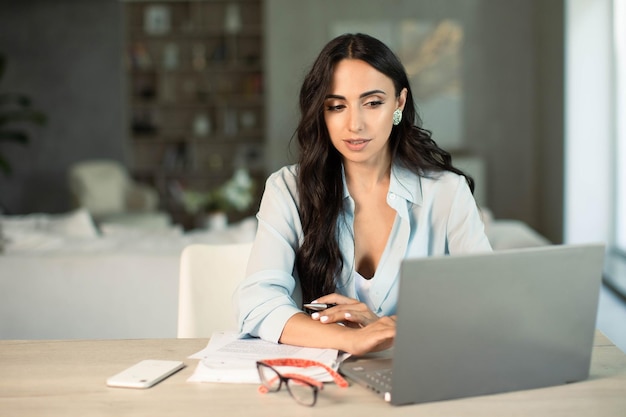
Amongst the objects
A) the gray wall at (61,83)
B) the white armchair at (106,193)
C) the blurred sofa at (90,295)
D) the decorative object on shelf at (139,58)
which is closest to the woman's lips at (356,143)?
the blurred sofa at (90,295)

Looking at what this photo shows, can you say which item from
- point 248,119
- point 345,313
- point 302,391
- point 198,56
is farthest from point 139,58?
point 302,391

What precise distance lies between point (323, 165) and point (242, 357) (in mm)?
586

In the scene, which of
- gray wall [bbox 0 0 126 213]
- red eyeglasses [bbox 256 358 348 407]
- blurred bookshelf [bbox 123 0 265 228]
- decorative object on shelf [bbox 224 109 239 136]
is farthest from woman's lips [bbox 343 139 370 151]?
gray wall [bbox 0 0 126 213]

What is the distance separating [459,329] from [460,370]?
0.23 ft

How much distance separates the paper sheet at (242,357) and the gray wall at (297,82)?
5.34 m

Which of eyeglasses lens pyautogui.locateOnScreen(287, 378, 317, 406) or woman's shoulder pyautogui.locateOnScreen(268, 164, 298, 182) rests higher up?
woman's shoulder pyautogui.locateOnScreen(268, 164, 298, 182)

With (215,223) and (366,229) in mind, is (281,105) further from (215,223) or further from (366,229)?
(366,229)

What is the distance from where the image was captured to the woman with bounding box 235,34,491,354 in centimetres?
169

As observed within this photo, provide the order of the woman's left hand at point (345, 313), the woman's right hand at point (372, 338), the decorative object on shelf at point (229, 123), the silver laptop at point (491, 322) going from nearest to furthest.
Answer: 1. the silver laptop at point (491, 322)
2. the woman's right hand at point (372, 338)
3. the woman's left hand at point (345, 313)
4. the decorative object on shelf at point (229, 123)

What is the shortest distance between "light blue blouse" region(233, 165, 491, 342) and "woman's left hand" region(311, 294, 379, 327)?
12cm

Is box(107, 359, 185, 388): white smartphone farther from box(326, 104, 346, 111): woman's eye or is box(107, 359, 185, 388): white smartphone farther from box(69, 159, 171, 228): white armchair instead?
box(69, 159, 171, 228): white armchair

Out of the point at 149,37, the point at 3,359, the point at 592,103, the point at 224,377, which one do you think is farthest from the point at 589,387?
the point at 149,37

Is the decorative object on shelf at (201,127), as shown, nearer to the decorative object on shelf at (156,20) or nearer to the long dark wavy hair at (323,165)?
the decorative object on shelf at (156,20)

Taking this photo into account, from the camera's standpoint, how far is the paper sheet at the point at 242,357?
126cm
